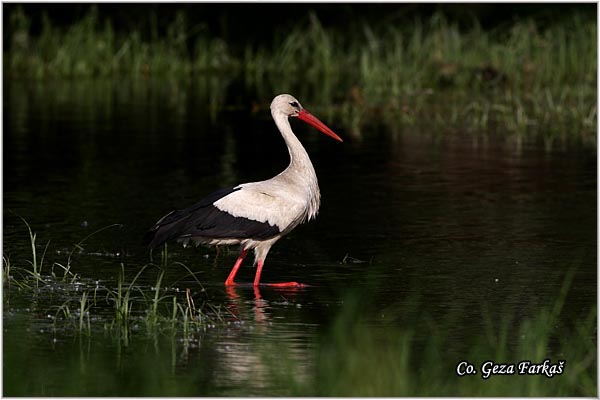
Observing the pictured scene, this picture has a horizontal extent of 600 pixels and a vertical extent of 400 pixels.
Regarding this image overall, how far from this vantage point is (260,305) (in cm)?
885

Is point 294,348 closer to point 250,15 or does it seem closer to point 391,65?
point 391,65

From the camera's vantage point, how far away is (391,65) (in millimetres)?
23031

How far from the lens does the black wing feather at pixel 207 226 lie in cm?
930

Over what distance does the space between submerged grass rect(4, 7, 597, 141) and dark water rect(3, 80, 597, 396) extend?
3.50 ft

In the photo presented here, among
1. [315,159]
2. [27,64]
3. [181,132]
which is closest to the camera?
[315,159]

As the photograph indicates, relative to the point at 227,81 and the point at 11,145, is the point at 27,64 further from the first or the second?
the point at 11,145

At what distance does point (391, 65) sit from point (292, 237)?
39.2 ft

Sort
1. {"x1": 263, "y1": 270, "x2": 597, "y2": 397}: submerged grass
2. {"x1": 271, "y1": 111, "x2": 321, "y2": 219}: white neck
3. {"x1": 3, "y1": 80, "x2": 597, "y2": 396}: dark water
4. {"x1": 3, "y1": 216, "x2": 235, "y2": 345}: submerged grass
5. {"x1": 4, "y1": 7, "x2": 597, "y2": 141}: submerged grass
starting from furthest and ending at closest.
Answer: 1. {"x1": 4, "y1": 7, "x2": 597, "y2": 141}: submerged grass
2. {"x1": 271, "y1": 111, "x2": 321, "y2": 219}: white neck
3. {"x1": 3, "y1": 216, "x2": 235, "y2": 345}: submerged grass
4. {"x1": 3, "y1": 80, "x2": 597, "y2": 396}: dark water
5. {"x1": 263, "y1": 270, "x2": 597, "y2": 397}: submerged grass

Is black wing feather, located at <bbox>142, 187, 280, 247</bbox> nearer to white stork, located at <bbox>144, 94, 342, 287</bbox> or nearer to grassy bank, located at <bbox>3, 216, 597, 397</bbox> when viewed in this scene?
white stork, located at <bbox>144, 94, 342, 287</bbox>

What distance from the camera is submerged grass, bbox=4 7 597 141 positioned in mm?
19859

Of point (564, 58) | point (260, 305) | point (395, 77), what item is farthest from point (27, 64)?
point (260, 305)

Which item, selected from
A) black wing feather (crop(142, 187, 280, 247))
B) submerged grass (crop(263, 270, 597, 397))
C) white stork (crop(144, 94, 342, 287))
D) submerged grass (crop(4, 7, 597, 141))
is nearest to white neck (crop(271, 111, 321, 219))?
white stork (crop(144, 94, 342, 287))

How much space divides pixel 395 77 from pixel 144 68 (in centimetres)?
703

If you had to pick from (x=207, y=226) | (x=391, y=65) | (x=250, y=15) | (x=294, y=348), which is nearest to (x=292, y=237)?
(x=207, y=226)
